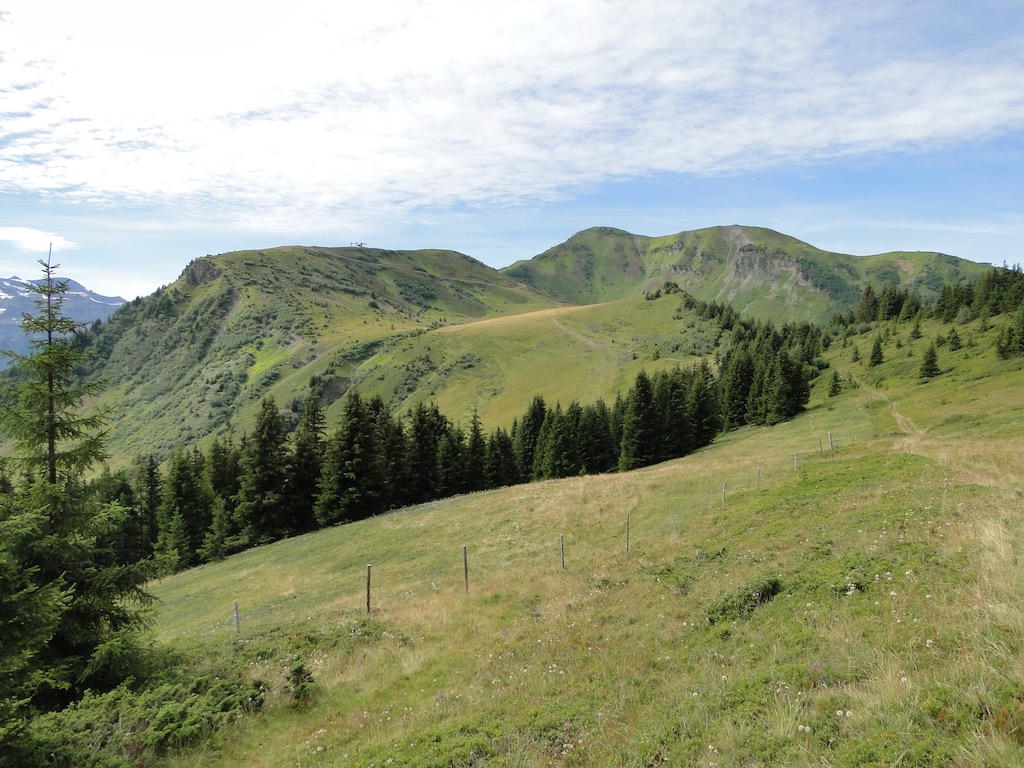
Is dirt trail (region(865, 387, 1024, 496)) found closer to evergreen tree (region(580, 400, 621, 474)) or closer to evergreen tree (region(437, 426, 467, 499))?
evergreen tree (region(580, 400, 621, 474))

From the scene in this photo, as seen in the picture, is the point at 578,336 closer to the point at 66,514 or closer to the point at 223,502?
the point at 223,502

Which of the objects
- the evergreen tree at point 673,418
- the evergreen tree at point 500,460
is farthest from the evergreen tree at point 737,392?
the evergreen tree at point 500,460

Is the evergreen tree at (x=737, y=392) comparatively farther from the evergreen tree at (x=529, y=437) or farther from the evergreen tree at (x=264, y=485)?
the evergreen tree at (x=264, y=485)

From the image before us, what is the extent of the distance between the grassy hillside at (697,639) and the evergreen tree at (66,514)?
2.90 metres

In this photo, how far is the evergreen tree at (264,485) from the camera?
50.6 m

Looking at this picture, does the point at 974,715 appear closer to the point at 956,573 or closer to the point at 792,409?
the point at 956,573

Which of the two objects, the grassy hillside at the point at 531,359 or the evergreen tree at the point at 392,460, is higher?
the grassy hillside at the point at 531,359

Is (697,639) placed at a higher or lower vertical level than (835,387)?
lower

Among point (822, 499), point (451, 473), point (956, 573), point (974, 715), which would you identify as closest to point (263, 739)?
point (974, 715)

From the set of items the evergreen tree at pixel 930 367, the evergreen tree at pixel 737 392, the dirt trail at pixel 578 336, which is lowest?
→ the evergreen tree at pixel 737 392

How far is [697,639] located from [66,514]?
53.7ft

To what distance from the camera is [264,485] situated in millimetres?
51188

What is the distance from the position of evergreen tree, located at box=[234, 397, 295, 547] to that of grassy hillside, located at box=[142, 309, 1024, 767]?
21.7 meters

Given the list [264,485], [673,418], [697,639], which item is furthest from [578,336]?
[697,639]
